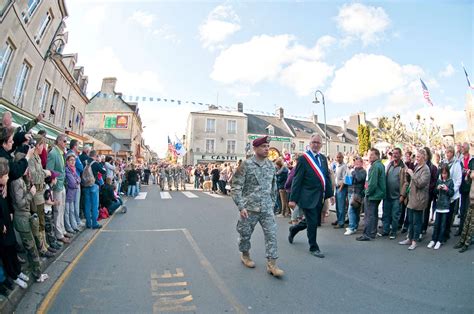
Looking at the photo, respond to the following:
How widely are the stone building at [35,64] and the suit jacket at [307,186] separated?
30.5ft

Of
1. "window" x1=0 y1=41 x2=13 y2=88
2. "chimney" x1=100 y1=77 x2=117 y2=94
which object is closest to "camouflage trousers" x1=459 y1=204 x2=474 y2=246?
"window" x1=0 y1=41 x2=13 y2=88

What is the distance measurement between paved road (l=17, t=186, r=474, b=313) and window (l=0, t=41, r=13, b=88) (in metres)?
9.59

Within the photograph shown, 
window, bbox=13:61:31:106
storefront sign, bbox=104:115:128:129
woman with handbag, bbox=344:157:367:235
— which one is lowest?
woman with handbag, bbox=344:157:367:235

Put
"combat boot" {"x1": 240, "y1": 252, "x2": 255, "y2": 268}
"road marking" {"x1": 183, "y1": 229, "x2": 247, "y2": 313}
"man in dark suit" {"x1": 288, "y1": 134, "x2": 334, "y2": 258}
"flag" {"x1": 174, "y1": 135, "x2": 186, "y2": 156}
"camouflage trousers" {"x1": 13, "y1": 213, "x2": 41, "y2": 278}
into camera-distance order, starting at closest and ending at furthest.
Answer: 1. "road marking" {"x1": 183, "y1": 229, "x2": 247, "y2": 313}
2. "camouflage trousers" {"x1": 13, "y1": 213, "x2": 41, "y2": 278}
3. "combat boot" {"x1": 240, "y1": 252, "x2": 255, "y2": 268}
4. "man in dark suit" {"x1": 288, "y1": 134, "x2": 334, "y2": 258}
5. "flag" {"x1": 174, "y1": 135, "x2": 186, "y2": 156}

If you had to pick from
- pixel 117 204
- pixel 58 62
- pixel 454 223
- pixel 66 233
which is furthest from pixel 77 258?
pixel 58 62

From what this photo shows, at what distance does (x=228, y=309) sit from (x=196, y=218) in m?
5.92

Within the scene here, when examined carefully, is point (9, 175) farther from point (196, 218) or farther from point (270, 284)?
point (196, 218)

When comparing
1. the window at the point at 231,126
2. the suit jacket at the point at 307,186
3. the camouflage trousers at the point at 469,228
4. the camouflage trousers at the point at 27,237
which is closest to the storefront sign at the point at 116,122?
the window at the point at 231,126

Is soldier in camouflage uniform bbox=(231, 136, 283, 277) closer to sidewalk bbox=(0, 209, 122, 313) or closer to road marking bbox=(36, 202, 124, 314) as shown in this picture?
road marking bbox=(36, 202, 124, 314)

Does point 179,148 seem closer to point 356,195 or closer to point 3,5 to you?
point 3,5

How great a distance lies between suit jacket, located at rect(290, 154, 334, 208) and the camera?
205 inches

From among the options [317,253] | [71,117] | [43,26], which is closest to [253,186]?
[317,253]

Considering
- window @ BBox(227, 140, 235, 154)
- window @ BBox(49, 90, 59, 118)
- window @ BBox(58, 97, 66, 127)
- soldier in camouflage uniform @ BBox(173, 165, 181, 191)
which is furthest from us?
window @ BBox(227, 140, 235, 154)

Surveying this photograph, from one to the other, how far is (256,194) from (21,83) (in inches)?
572
